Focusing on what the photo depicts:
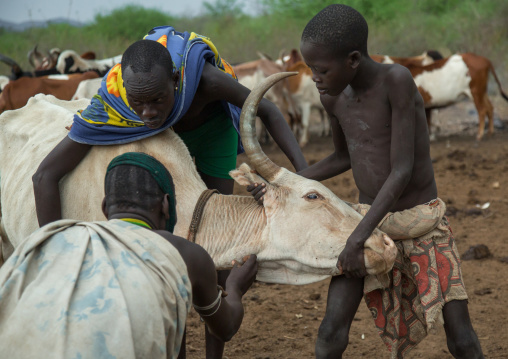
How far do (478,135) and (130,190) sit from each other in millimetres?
11602

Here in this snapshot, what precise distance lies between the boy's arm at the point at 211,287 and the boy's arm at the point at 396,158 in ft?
1.52

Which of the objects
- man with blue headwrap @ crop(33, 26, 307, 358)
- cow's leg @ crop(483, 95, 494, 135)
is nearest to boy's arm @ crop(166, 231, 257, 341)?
man with blue headwrap @ crop(33, 26, 307, 358)

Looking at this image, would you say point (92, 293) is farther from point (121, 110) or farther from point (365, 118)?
point (365, 118)

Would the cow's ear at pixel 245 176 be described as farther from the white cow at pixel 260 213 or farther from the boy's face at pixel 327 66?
the boy's face at pixel 327 66

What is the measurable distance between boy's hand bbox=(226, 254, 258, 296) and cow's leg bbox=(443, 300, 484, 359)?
93cm

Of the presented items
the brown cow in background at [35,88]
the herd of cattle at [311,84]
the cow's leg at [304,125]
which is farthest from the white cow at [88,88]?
the cow's leg at [304,125]

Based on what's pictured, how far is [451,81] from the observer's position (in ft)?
43.8

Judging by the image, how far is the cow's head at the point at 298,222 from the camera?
2994 millimetres

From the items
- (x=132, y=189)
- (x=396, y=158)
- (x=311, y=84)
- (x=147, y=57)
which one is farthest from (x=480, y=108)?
(x=132, y=189)

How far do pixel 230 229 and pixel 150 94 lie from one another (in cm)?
73

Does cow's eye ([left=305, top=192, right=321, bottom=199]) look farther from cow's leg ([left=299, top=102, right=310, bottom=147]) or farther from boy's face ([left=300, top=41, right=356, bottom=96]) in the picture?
cow's leg ([left=299, top=102, right=310, bottom=147])

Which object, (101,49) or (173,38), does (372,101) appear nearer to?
(173,38)

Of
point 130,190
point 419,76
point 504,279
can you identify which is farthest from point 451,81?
point 130,190

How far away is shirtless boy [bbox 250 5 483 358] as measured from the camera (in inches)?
117
